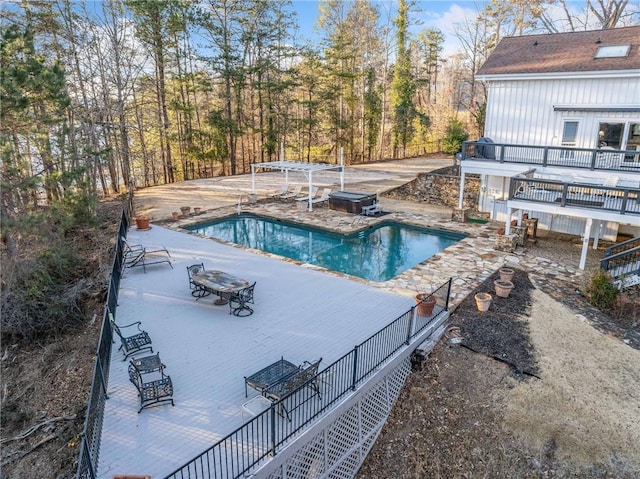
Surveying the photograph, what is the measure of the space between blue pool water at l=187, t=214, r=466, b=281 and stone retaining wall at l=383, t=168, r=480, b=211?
12.8 feet

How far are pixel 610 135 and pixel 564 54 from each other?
4.00 metres

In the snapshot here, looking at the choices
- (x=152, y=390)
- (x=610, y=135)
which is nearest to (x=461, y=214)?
(x=610, y=135)

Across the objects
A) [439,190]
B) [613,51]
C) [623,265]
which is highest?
[613,51]

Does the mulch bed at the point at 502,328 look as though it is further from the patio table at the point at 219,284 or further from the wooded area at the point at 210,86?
the wooded area at the point at 210,86

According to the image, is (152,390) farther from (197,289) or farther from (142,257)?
(142,257)

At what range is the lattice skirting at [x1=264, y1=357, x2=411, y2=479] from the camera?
5855mm

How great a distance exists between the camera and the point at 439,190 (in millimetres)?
20359

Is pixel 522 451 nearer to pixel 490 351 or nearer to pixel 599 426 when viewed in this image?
pixel 599 426

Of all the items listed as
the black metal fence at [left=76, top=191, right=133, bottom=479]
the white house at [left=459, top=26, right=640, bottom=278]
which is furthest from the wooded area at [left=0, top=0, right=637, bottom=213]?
the white house at [left=459, top=26, right=640, bottom=278]

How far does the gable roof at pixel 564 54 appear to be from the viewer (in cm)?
1441

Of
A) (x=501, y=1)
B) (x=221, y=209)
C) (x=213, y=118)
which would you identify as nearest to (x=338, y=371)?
(x=221, y=209)

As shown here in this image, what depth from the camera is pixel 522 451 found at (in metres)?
6.30

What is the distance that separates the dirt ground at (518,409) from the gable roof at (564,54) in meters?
10.7

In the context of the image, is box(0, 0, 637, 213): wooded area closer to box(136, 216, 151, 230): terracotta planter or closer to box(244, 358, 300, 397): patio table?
box(136, 216, 151, 230): terracotta planter
